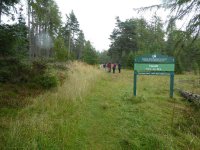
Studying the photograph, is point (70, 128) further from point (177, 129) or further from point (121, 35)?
point (121, 35)

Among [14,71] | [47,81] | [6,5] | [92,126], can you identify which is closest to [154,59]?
[47,81]

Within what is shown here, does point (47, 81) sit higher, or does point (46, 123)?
point (47, 81)

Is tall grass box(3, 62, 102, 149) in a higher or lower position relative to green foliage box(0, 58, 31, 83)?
lower

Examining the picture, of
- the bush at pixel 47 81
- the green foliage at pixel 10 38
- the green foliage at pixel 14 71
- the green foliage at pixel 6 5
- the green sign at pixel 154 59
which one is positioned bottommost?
the bush at pixel 47 81

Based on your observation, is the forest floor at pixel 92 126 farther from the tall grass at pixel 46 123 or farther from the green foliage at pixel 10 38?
the green foliage at pixel 10 38

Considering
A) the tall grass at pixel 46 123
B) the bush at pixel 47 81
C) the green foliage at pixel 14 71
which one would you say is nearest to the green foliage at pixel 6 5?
the green foliage at pixel 14 71

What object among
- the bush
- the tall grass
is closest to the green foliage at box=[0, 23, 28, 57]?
the bush

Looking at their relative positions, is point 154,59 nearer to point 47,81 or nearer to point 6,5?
point 47,81

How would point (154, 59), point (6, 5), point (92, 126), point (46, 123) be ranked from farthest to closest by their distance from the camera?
point (154, 59) → point (6, 5) → point (92, 126) → point (46, 123)

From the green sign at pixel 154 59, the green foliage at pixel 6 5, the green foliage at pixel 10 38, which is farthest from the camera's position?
the green sign at pixel 154 59

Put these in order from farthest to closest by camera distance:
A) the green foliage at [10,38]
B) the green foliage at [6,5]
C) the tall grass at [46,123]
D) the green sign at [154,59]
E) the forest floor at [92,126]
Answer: the green sign at [154,59]
the green foliage at [6,5]
the green foliage at [10,38]
the forest floor at [92,126]
the tall grass at [46,123]

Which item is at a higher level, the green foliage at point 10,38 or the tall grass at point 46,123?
the green foliage at point 10,38

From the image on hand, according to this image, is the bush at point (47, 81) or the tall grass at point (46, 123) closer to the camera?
the tall grass at point (46, 123)

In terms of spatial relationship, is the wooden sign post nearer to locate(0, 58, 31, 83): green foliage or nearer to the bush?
the bush
